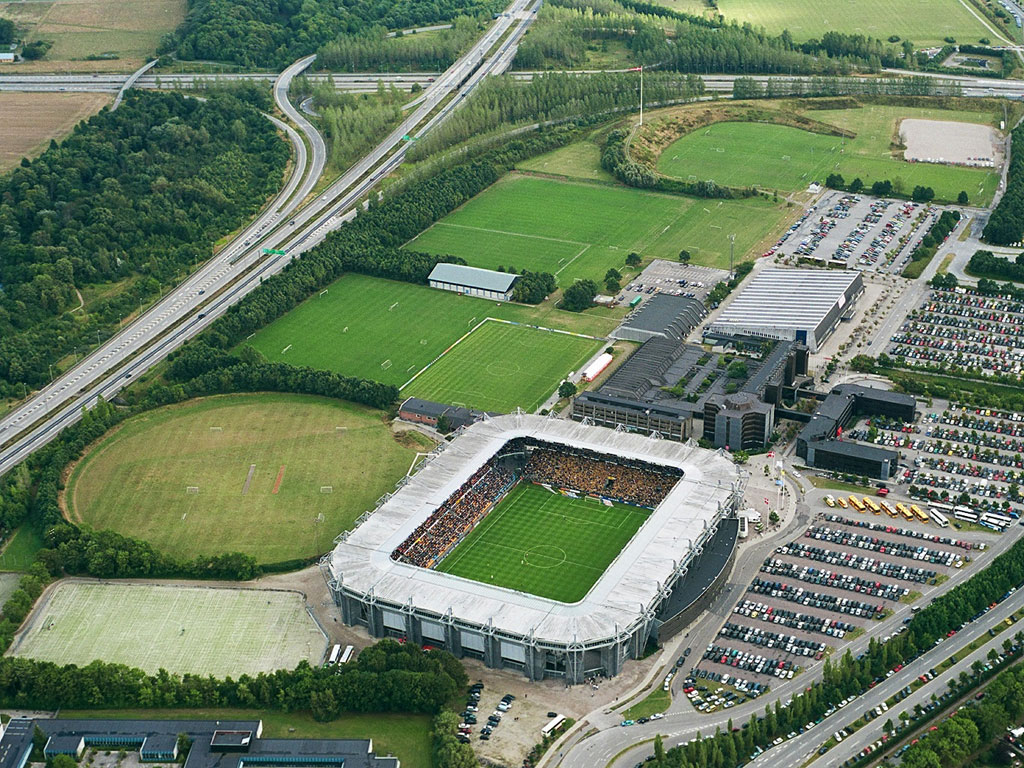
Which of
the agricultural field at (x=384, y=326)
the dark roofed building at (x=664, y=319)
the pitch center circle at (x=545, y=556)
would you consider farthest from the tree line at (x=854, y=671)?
the agricultural field at (x=384, y=326)

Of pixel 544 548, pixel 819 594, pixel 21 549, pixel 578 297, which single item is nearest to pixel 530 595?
pixel 544 548

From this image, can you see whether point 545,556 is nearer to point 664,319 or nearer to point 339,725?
point 339,725

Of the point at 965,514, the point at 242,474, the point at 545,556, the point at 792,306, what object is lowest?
the point at 545,556

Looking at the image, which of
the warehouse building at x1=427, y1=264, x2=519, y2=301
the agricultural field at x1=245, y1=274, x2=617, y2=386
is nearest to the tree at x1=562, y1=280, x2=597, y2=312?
the agricultural field at x1=245, y1=274, x2=617, y2=386

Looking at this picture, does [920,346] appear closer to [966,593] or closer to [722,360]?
[722,360]

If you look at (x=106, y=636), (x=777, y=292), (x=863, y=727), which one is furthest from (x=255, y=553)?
(x=777, y=292)

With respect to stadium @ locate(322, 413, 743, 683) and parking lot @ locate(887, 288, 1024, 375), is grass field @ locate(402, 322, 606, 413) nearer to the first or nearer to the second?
stadium @ locate(322, 413, 743, 683)
